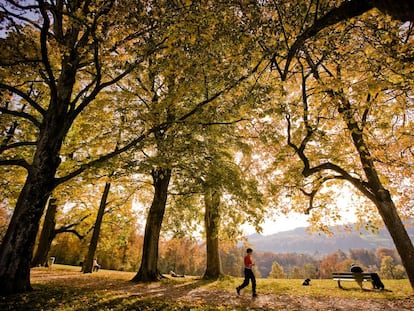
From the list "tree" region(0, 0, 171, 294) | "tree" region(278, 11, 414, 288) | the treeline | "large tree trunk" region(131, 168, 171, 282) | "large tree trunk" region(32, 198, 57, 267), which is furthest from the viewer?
the treeline

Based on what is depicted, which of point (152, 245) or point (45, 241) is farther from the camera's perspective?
point (45, 241)

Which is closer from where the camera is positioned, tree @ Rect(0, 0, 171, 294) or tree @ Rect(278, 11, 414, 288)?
tree @ Rect(0, 0, 171, 294)

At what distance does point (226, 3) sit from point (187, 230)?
1409cm

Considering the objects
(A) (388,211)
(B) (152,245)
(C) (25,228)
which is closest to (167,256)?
(B) (152,245)

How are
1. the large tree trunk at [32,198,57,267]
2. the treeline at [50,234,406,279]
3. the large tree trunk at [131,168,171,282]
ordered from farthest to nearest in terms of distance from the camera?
the treeline at [50,234,406,279]
the large tree trunk at [32,198,57,267]
the large tree trunk at [131,168,171,282]

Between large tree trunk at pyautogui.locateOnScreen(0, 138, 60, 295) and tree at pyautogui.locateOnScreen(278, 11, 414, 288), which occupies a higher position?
tree at pyautogui.locateOnScreen(278, 11, 414, 288)

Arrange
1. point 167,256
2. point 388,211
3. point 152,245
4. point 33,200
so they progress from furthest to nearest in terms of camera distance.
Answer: point 167,256
point 152,245
point 388,211
point 33,200

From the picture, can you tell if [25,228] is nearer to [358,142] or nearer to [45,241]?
[358,142]

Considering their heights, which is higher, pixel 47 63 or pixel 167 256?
pixel 47 63

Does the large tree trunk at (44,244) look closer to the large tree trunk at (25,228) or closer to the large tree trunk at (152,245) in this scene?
the large tree trunk at (152,245)

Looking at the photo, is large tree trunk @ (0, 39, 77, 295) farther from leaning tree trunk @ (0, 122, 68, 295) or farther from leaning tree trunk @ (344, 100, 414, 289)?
leaning tree trunk @ (344, 100, 414, 289)

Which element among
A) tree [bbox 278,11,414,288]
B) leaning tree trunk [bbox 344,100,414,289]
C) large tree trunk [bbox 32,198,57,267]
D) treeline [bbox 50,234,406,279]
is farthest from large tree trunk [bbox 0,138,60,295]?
large tree trunk [bbox 32,198,57,267]

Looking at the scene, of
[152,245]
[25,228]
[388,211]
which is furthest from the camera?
[152,245]

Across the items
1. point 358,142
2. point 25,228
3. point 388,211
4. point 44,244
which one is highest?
point 358,142
